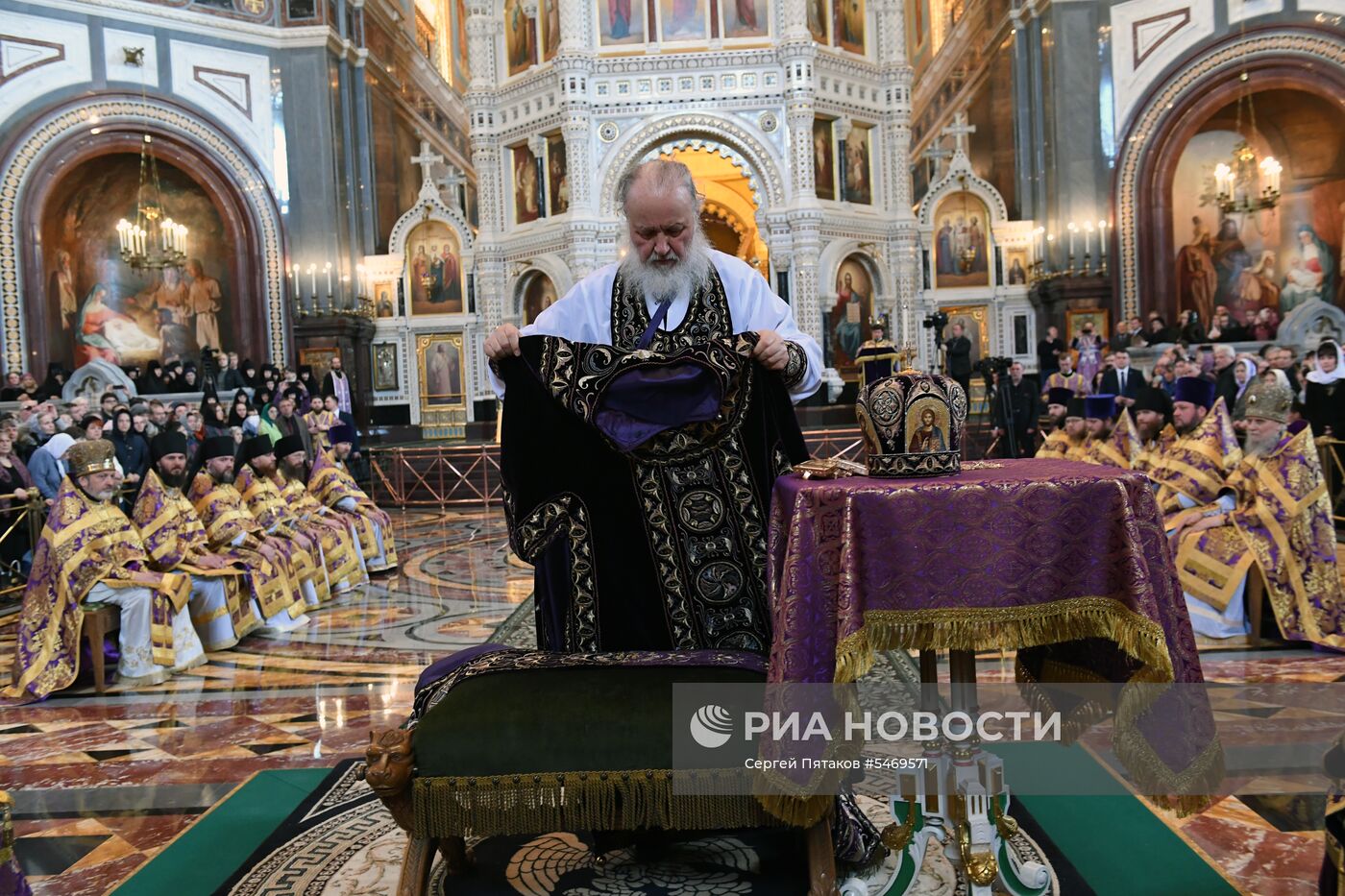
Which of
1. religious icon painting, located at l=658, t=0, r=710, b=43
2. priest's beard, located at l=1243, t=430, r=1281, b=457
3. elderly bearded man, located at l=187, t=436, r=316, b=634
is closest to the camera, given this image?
priest's beard, located at l=1243, t=430, r=1281, b=457

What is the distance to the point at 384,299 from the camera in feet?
70.9

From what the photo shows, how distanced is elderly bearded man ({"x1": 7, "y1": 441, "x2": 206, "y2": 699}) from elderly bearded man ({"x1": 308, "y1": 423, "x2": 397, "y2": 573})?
3.27 meters

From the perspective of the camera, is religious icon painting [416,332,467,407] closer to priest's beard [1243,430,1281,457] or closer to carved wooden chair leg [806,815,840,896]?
priest's beard [1243,430,1281,457]

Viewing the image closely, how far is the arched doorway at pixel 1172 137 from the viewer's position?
16750 millimetres

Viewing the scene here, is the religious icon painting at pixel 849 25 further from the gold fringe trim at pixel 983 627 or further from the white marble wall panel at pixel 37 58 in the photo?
the gold fringe trim at pixel 983 627

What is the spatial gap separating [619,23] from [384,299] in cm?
729

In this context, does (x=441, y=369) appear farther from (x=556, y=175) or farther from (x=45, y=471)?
(x=45, y=471)

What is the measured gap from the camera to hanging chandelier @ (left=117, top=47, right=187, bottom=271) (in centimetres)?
1559

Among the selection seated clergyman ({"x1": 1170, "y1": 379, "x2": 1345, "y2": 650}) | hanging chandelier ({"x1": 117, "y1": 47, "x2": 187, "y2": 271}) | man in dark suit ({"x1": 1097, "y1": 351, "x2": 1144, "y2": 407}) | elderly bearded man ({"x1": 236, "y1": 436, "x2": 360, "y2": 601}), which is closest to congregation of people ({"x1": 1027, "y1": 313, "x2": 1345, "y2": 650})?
seated clergyman ({"x1": 1170, "y1": 379, "x2": 1345, "y2": 650})

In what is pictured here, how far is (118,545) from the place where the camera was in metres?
6.08

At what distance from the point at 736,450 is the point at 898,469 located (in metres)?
0.69

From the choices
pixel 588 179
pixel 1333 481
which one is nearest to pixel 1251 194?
pixel 1333 481

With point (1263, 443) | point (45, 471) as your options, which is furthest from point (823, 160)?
point (1263, 443)

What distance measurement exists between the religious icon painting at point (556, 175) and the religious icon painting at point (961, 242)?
7401 millimetres
